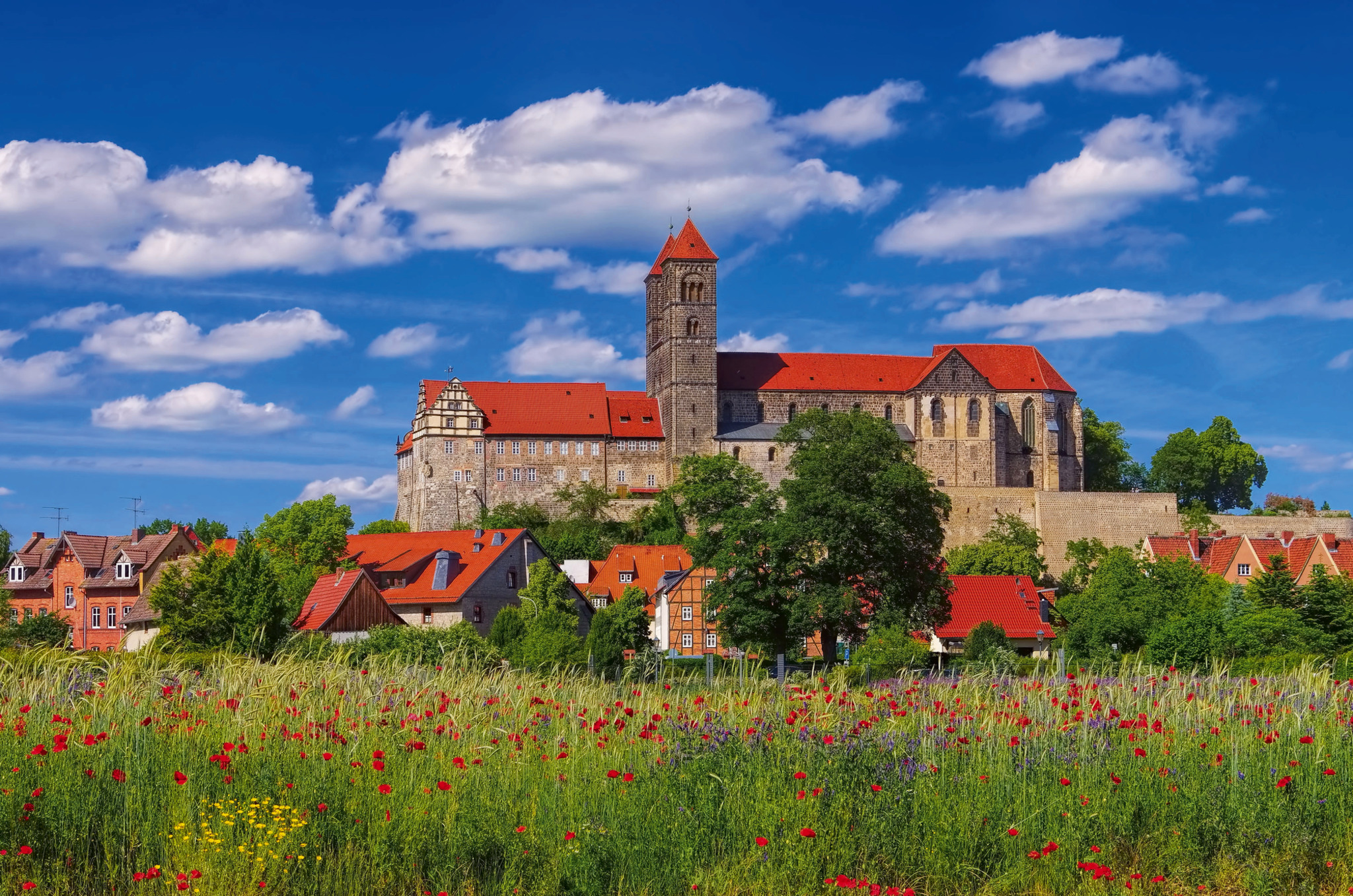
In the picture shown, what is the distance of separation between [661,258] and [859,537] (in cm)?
5535

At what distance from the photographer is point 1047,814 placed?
355 inches

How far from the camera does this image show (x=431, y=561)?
51.2 metres

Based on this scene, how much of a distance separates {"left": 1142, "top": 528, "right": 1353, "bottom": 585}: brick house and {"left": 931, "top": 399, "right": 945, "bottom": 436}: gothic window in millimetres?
14728

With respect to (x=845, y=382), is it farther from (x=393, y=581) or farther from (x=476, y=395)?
(x=393, y=581)

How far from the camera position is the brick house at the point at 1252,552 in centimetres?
6444

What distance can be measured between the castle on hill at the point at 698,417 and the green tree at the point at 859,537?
4096cm

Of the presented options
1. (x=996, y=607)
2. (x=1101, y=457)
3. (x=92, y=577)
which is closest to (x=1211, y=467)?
(x=1101, y=457)

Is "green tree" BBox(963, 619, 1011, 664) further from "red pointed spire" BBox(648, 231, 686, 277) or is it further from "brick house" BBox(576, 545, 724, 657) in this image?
"red pointed spire" BBox(648, 231, 686, 277)

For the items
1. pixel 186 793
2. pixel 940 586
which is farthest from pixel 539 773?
pixel 940 586

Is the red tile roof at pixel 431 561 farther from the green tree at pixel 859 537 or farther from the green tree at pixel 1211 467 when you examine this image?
the green tree at pixel 1211 467

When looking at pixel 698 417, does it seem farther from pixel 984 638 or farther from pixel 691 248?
pixel 984 638

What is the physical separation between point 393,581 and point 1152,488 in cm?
7303

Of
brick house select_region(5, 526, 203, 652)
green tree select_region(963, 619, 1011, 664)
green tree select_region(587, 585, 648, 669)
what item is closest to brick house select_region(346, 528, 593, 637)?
green tree select_region(587, 585, 648, 669)

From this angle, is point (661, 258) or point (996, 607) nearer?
point (996, 607)
